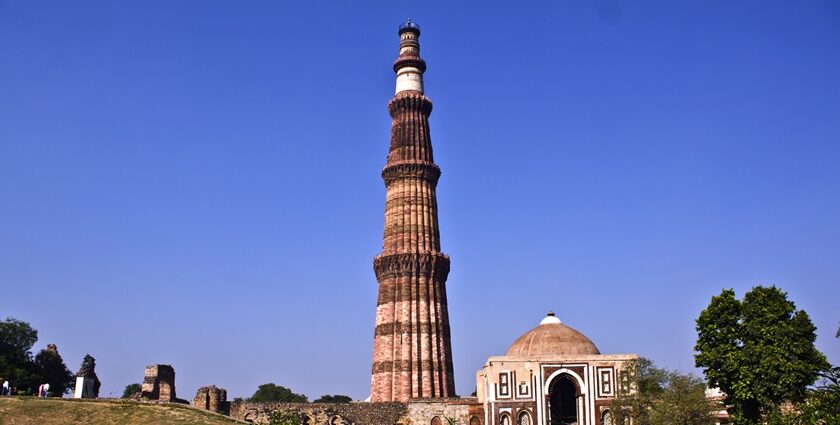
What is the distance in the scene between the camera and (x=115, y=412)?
1332 inches

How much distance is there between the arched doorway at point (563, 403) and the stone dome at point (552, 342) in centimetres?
197

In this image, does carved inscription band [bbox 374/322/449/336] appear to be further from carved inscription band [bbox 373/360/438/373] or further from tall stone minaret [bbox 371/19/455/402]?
carved inscription band [bbox 373/360/438/373]

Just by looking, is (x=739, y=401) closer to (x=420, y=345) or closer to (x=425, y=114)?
(x=420, y=345)

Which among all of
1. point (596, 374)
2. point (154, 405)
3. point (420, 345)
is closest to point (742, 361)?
point (596, 374)

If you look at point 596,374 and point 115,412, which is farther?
point 596,374

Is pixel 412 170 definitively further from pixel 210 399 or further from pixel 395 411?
pixel 210 399

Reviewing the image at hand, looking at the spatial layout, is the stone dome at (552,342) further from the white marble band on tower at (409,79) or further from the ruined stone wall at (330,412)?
the white marble band on tower at (409,79)

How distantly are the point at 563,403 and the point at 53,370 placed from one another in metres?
29.9

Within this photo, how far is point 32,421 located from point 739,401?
29.4m

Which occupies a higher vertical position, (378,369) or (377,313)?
(377,313)

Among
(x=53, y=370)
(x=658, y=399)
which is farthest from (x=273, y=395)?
(x=658, y=399)

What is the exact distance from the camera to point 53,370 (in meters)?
51.3

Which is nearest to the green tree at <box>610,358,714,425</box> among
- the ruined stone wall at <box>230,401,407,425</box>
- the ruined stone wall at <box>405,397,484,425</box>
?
the ruined stone wall at <box>405,397,484,425</box>

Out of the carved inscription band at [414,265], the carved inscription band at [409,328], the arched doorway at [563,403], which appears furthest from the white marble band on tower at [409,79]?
Result: the arched doorway at [563,403]
